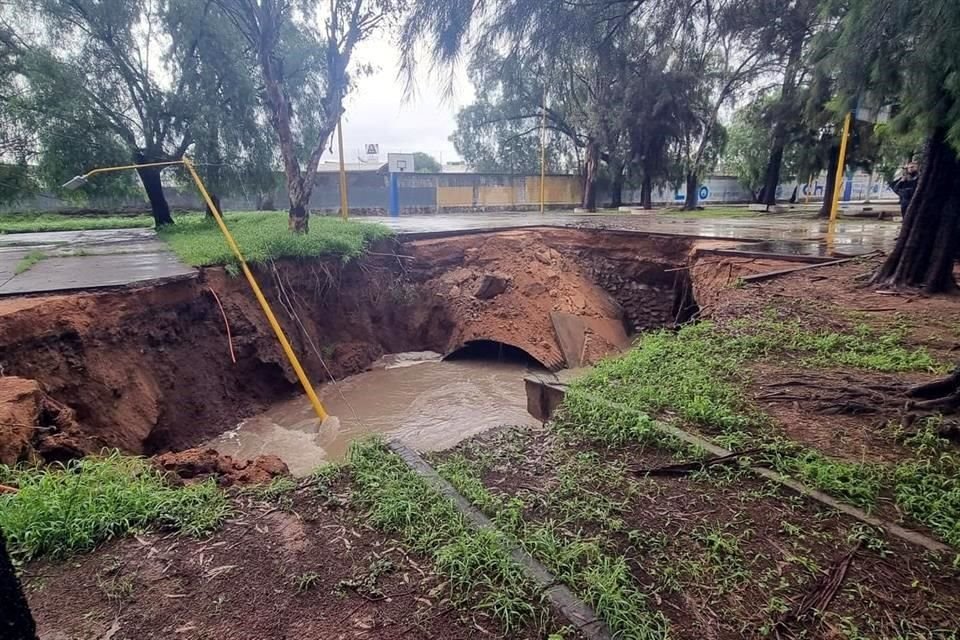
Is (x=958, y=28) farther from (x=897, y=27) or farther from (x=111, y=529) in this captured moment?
(x=111, y=529)

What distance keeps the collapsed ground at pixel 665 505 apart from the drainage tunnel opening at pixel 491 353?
176 inches

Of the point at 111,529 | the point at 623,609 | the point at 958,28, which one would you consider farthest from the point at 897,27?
the point at 111,529

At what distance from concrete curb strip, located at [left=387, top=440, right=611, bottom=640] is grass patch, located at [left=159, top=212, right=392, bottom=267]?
6054mm

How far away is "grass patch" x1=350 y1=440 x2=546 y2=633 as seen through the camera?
215cm

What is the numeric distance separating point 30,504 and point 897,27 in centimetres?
523

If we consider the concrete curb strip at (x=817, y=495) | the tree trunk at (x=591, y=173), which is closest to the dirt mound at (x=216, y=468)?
the concrete curb strip at (x=817, y=495)

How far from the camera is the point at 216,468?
384 cm

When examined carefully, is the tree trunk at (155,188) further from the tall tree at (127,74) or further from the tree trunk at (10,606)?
the tree trunk at (10,606)

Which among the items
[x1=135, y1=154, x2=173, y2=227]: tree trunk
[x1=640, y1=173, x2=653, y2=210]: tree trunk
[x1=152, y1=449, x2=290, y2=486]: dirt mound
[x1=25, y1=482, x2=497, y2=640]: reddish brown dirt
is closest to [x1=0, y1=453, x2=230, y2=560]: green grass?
[x1=25, y1=482, x2=497, y2=640]: reddish brown dirt

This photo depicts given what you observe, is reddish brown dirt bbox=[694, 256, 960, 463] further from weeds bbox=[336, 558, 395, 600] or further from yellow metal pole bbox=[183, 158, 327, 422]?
yellow metal pole bbox=[183, 158, 327, 422]

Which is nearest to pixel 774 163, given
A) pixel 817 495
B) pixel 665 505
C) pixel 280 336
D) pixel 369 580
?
pixel 280 336

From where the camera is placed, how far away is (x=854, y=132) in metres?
14.9

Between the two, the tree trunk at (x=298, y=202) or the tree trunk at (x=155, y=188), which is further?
the tree trunk at (x=155, y=188)

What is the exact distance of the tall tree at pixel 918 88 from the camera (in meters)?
2.71
